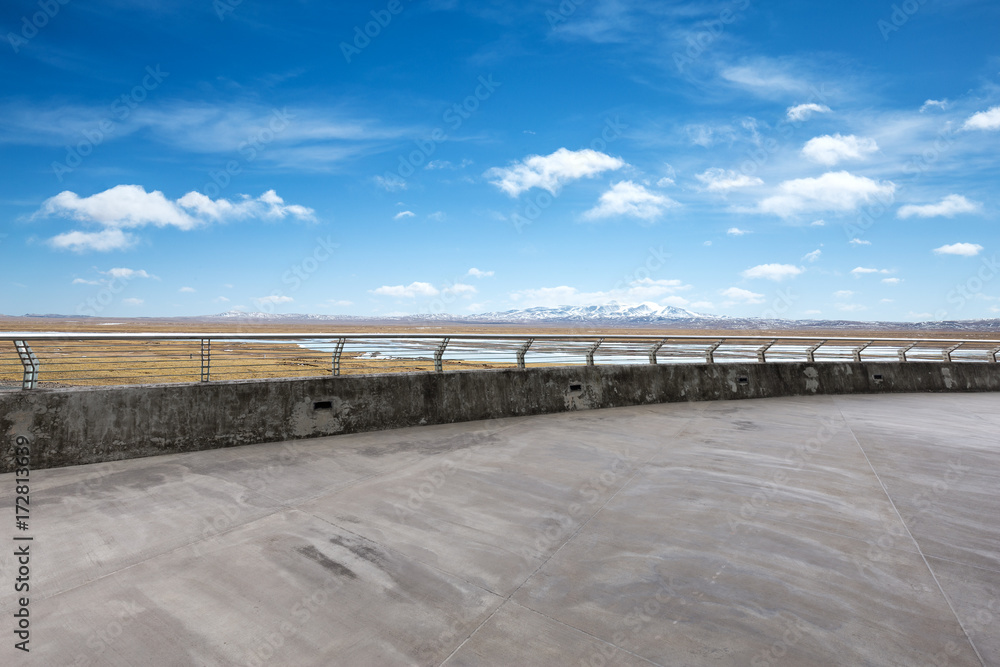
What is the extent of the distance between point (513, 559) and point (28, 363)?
5958mm

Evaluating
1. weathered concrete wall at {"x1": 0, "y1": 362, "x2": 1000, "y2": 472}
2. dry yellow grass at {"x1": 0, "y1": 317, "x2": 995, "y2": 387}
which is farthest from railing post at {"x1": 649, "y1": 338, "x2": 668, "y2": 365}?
dry yellow grass at {"x1": 0, "y1": 317, "x2": 995, "y2": 387}

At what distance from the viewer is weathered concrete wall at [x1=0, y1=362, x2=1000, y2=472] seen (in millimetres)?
6152

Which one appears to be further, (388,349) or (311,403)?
(388,349)

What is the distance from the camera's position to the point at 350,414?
7938mm

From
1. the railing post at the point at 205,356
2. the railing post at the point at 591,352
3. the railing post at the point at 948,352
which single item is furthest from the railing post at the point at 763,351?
the railing post at the point at 205,356

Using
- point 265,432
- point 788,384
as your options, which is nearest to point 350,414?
point 265,432

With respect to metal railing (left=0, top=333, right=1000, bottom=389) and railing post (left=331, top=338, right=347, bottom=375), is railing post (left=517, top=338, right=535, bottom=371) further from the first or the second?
railing post (left=331, top=338, right=347, bottom=375)

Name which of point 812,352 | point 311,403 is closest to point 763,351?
point 812,352

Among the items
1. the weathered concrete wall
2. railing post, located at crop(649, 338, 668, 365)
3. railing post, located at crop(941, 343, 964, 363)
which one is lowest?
the weathered concrete wall

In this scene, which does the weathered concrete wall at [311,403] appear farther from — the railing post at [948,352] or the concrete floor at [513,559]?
the railing post at [948,352]

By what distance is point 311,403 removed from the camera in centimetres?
767

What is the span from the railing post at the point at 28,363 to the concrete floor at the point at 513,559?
114 cm

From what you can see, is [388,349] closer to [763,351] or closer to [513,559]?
[513,559]

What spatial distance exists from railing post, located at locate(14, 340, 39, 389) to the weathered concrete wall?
0.13m
